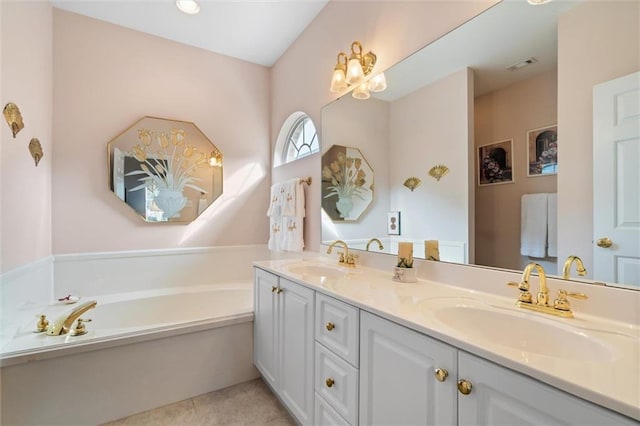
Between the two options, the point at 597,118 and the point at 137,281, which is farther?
the point at 137,281

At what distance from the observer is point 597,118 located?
0.87 meters

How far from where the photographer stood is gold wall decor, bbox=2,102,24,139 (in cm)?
147

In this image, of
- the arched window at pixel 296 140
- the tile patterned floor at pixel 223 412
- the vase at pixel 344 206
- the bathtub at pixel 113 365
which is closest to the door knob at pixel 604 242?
the vase at pixel 344 206

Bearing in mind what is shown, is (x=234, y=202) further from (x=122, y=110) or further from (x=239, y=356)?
(x=239, y=356)

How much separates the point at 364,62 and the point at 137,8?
74.2 inches

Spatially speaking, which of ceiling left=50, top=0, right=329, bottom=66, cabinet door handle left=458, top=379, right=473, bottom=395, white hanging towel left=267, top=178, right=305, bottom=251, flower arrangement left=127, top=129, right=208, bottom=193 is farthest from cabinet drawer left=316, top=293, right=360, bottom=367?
ceiling left=50, top=0, right=329, bottom=66

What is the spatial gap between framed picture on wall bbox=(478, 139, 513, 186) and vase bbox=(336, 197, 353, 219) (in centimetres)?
87

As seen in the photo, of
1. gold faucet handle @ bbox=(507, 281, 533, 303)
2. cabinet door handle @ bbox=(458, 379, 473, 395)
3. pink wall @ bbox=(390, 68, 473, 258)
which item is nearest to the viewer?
cabinet door handle @ bbox=(458, 379, 473, 395)

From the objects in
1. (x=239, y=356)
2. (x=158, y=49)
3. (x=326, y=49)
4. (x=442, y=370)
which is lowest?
(x=239, y=356)

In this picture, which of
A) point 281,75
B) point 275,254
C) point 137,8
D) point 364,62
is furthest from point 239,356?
point 137,8

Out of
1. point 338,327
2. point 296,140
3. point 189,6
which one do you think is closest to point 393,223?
point 338,327

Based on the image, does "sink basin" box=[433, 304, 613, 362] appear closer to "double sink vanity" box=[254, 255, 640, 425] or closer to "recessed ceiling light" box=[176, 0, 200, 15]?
"double sink vanity" box=[254, 255, 640, 425]

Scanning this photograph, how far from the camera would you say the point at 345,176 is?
6.46ft

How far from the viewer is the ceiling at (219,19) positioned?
215 centimetres
